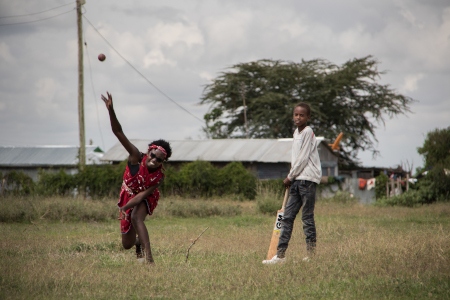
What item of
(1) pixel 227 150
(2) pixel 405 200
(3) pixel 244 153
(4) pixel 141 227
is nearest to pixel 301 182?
(4) pixel 141 227

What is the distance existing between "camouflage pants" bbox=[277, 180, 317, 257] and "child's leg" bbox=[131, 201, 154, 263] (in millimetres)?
1709

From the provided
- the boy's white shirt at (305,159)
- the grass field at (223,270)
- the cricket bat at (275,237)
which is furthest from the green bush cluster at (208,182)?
the boy's white shirt at (305,159)

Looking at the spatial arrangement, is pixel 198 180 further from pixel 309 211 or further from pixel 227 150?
pixel 309 211

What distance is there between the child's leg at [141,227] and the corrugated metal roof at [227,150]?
24665 millimetres

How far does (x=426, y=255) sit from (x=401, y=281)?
1600 millimetres

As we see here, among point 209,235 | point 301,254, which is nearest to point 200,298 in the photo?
point 301,254

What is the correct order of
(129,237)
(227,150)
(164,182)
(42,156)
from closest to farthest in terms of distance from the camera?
(129,237) → (164,182) → (227,150) → (42,156)

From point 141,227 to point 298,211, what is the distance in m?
2.06

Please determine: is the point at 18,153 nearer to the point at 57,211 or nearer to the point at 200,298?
the point at 57,211

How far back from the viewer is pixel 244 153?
117 ft

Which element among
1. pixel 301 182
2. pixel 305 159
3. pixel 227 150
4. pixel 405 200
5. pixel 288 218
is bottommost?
pixel 405 200

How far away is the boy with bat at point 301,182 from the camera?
8914 millimetres

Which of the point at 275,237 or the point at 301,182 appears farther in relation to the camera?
the point at 275,237

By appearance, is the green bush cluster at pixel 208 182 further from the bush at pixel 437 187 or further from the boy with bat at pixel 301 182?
the boy with bat at pixel 301 182
